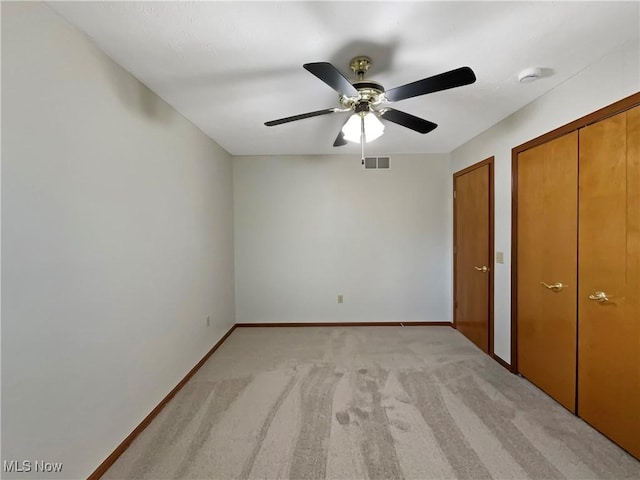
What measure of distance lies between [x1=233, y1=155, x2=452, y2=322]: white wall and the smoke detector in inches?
80.4

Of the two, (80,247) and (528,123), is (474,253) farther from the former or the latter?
(80,247)

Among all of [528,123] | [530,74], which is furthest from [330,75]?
[528,123]

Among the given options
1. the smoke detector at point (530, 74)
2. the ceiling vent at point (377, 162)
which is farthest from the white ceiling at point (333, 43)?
the ceiling vent at point (377, 162)

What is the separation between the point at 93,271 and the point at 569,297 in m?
3.09

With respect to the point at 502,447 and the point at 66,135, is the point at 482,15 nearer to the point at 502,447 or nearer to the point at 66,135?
the point at 66,135

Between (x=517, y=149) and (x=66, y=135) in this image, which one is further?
(x=517, y=149)

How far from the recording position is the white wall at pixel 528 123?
1.64 metres

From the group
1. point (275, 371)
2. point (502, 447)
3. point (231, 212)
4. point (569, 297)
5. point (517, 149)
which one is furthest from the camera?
point (231, 212)

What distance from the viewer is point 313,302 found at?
4.02 m

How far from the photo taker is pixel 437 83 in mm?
1407

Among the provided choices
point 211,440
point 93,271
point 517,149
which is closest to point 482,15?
point 517,149

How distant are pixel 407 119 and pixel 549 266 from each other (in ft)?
5.29

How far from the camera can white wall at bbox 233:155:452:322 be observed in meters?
3.95

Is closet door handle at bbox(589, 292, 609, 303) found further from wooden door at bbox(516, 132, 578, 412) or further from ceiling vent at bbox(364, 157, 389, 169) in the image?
ceiling vent at bbox(364, 157, 389, 169)
